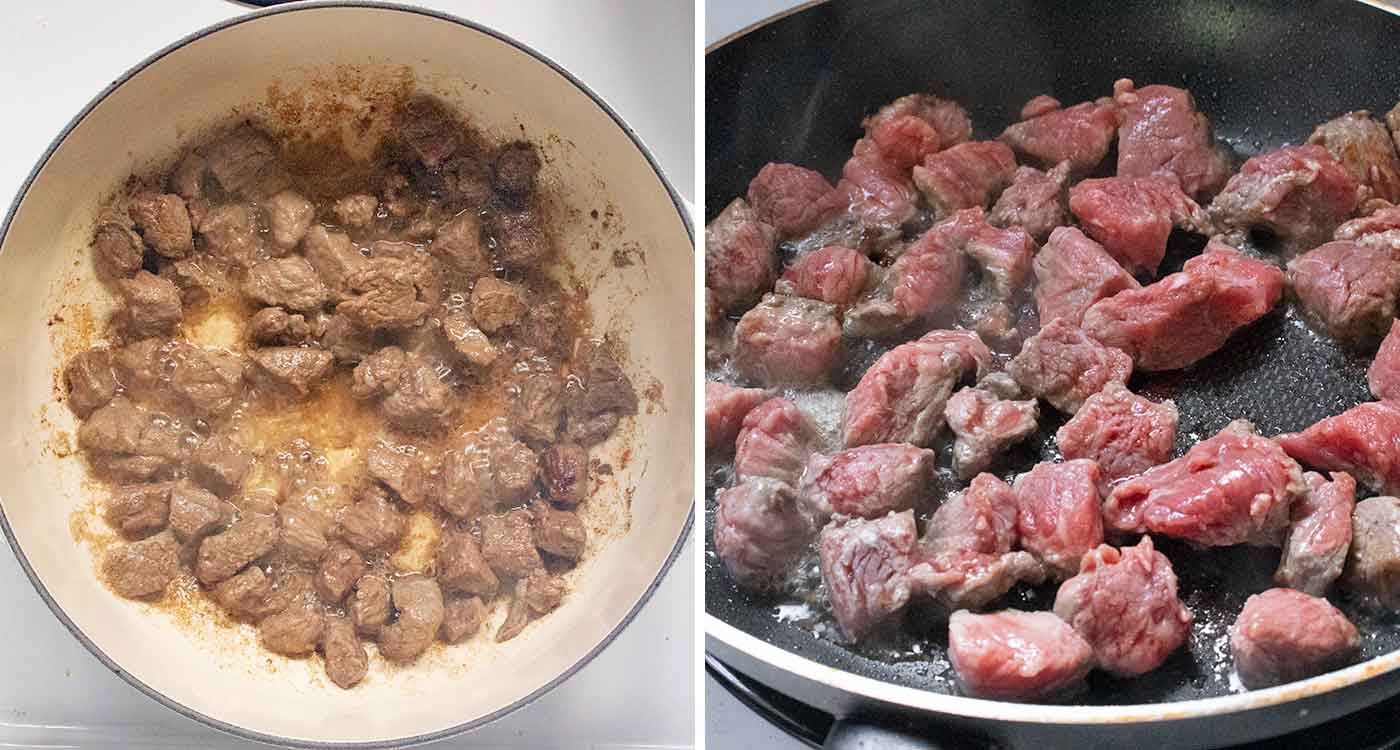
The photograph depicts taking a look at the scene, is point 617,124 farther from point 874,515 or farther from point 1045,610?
point 1045,610

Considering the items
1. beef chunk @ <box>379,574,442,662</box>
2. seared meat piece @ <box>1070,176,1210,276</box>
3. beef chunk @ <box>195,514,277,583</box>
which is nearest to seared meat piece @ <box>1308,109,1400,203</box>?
seared meat piece @ <box>1070,176,1210,276</box>

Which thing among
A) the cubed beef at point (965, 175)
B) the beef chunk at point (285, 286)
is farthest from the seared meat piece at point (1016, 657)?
the beef chunk at point (285, 286)

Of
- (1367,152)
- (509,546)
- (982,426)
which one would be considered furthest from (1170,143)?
(509,546)

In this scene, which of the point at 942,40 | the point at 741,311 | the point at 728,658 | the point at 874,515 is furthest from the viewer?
the point at 942,40

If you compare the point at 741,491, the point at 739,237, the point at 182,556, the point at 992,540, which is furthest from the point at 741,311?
the point at 182,556

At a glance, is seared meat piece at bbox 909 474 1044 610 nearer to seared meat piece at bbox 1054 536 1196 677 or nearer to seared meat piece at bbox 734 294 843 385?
seared meat piece at bbox 1054 536 1196 677

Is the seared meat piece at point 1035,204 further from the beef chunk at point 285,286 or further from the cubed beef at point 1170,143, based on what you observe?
the beef chunk at point 285,286

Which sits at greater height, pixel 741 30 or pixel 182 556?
pixel 741 30
